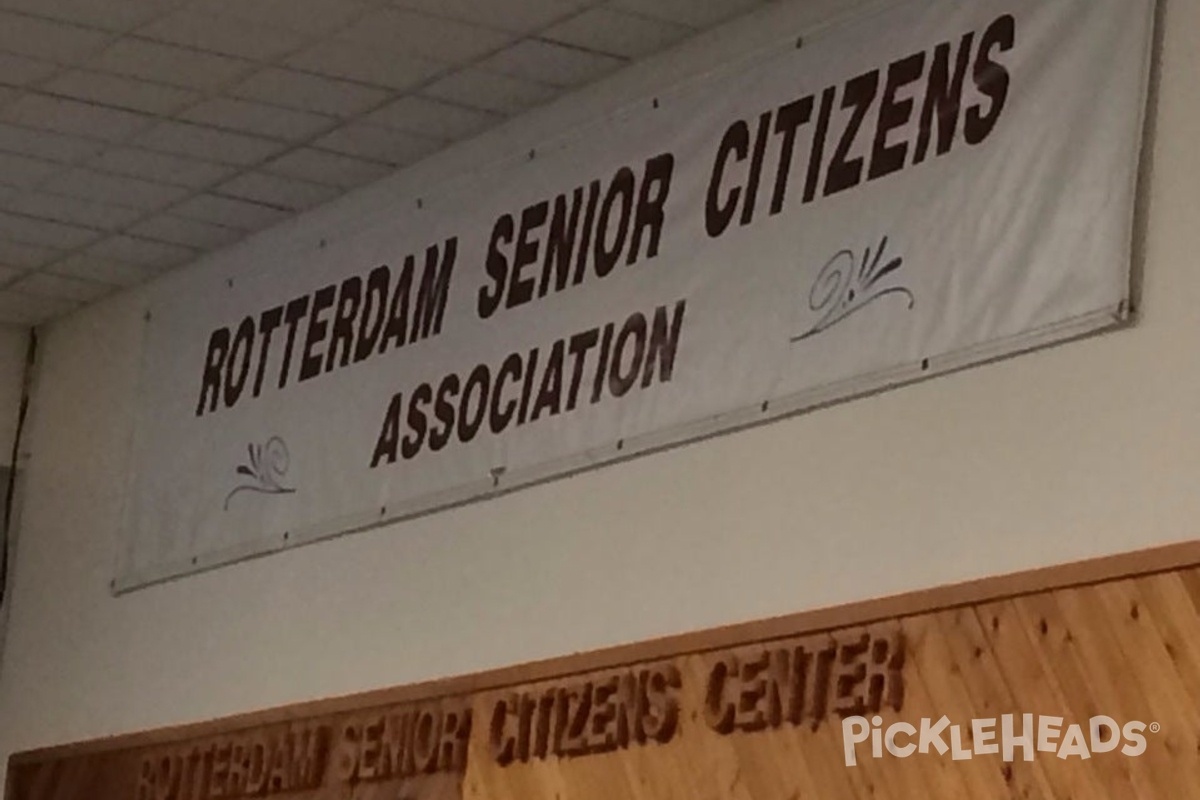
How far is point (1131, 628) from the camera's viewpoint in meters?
2.78

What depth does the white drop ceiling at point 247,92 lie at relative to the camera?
152 inches

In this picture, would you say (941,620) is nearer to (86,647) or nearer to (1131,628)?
(1131,628)

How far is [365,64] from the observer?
4059 mm

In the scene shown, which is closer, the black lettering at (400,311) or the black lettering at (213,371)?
the black lettering at (400,311)

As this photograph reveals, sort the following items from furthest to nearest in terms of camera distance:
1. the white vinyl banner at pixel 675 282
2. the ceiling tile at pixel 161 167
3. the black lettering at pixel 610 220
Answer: the ceiling tile at pixel 161 167
the black lettering at pixel 610 220
the white vinyl banner at pixel 675 282

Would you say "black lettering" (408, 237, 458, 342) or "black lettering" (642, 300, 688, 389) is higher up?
"black lettering" (408, 237, 458, 342)

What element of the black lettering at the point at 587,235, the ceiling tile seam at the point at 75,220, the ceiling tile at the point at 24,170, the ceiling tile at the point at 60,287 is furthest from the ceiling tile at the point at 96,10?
the ceiling tile at the point at 60,287

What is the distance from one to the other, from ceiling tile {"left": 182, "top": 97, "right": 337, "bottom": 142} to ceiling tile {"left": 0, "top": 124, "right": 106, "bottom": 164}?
33cm

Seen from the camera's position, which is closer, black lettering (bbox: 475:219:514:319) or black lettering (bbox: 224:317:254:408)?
black lettering (bbox: 475:219:514:319)

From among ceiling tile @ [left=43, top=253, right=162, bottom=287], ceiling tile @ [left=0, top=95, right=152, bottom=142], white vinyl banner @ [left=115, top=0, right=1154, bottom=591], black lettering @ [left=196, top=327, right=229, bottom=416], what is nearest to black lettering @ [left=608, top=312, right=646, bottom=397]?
white vinyl banner @ [left=115, top=0, right=1154, bottom=591]

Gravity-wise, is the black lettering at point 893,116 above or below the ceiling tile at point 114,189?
below

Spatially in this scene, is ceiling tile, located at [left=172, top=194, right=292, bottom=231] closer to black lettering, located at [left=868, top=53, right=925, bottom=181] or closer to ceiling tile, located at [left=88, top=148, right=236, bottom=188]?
ceiling tile, located at [left=88, top=148, right=236, bottom=188]

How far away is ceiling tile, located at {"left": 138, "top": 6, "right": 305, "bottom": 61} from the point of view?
3883mm

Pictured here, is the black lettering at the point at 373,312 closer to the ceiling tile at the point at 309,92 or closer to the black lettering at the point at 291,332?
the black lettering at the point at 291,332
